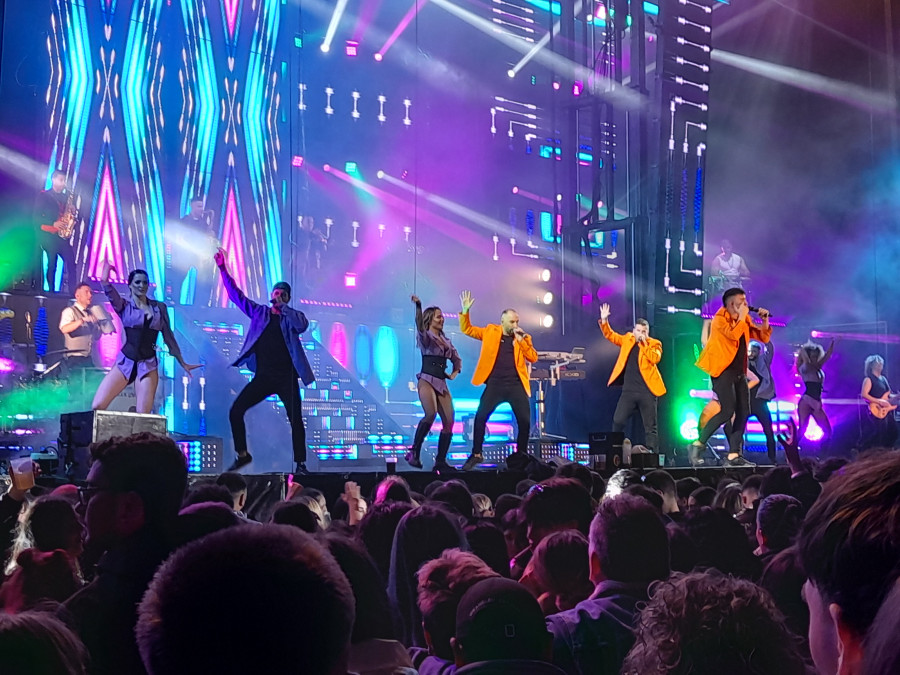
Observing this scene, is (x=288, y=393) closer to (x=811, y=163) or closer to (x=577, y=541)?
(x=577, y=541)

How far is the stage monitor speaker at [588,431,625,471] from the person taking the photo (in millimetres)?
7570

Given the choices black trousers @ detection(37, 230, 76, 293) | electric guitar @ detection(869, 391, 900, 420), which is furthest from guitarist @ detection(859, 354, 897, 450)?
black trousers @ detection(37, 230, 76, 293)

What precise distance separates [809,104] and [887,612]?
13.4 m

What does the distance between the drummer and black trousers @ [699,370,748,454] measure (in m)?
0.60

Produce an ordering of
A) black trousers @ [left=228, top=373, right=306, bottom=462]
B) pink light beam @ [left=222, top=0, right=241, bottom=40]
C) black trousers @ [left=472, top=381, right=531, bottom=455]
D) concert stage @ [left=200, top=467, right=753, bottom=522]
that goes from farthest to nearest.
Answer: pink light beam @ [left=222, top=0, right=241, bottom=40]
black trousers @ [left=472, top=381, right=531, bottom=455]
black trousers @ [left=228, top=373, right=306, bottom=462]
concert stage @ [left=200, top=467, right=753, bottom=522]

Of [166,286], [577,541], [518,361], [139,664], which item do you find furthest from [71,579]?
[166,286]

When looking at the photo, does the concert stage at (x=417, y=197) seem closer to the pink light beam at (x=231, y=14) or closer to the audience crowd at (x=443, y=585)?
the pink light beam at (x=231, y=14)

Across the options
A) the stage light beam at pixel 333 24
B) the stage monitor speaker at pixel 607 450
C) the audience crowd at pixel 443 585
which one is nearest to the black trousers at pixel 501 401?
the stage monitor speaker at pixel 607 450

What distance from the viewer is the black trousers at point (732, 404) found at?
7980 millimetres

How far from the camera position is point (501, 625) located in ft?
6.22

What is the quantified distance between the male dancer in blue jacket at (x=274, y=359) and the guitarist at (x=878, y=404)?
6744 millimetres

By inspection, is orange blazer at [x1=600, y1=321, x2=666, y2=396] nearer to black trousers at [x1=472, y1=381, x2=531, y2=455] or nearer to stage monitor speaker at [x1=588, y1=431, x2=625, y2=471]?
stage monitor speaker at [x1=588, y1=431, x2=625, y2=471]

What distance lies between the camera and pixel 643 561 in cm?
251

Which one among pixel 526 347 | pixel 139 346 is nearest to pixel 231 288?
pixel 139 346
